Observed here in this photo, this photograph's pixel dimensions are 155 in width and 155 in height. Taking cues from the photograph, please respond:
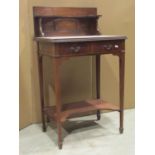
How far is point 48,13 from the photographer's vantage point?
2504 mm

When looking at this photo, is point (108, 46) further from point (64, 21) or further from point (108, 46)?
point (64, 21)

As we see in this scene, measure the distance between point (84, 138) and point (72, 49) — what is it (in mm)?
753

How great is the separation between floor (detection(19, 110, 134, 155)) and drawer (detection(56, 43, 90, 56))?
2.33 ft

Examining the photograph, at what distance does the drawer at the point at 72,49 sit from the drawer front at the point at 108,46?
82 millimetres

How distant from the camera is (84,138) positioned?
234 centimetres

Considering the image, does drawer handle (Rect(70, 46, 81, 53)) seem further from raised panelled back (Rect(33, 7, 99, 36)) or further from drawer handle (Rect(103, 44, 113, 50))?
raised panelled back (Rect(33, 7, 99, 36))

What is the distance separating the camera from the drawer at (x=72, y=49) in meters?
2.06

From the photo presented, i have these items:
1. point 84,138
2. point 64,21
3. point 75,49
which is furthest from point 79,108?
point 64,21

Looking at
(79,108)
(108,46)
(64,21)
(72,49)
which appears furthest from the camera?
(64,21)

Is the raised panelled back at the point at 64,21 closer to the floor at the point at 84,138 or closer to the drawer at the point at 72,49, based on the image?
the drawer at the point at 72,49
